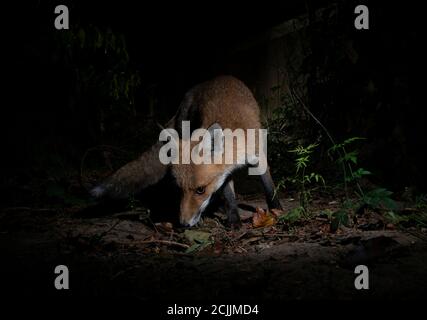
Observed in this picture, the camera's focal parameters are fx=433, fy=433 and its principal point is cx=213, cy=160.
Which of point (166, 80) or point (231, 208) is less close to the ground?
point (166, 80)

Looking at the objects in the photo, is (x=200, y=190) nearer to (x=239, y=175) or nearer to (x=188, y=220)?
(x=188, y=220)

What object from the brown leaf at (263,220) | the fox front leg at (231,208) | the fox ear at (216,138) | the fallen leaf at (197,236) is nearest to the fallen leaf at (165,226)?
the fallen leaf at (197,236)

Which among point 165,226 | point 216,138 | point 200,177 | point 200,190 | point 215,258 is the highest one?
point 216,138

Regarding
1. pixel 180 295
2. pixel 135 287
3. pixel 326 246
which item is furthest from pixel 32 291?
pixel 326 246

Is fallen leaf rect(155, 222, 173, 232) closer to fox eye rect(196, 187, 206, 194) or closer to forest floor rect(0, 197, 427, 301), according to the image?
forest floor rect(0, 197, 427, 301)

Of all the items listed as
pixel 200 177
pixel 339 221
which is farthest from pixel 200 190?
pixel 339 221

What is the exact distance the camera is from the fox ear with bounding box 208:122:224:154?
395 centimetres

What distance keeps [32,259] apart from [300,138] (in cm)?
373

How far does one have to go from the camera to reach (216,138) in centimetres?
411

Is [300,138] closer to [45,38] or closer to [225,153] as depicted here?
[225,153]

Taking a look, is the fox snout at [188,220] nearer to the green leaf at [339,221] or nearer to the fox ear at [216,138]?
the fox ear at [216,138]

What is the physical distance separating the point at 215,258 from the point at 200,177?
1229 millimetres

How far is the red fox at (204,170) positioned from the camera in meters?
3.96

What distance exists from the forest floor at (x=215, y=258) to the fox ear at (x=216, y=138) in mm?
735
